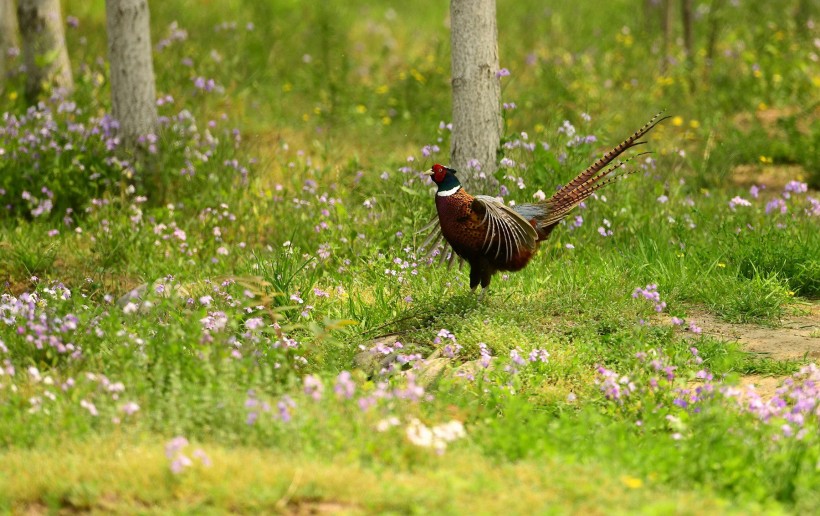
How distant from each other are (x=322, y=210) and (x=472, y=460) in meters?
3.74

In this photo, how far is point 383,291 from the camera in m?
6.44

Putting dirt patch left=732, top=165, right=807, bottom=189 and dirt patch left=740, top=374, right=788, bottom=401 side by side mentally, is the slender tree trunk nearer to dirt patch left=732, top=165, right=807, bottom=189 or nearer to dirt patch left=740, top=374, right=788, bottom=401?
dirt patch left=732, top=165, right=807, bottom=189

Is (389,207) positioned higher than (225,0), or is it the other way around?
(225,0)

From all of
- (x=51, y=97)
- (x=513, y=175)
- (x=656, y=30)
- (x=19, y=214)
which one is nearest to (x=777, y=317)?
(x=513, y=175)

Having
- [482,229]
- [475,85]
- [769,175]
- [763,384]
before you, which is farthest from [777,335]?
[769,175]

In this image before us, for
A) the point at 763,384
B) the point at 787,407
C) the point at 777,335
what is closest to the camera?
the point at 787,407

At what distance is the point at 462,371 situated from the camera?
17.3ft

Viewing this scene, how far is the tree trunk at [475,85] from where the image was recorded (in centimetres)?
688

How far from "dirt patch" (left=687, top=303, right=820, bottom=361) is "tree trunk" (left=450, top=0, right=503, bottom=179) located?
1.88 m

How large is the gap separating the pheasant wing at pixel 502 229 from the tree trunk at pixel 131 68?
3648mm

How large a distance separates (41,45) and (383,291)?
487cm

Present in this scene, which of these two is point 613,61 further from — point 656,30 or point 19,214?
point 19,214

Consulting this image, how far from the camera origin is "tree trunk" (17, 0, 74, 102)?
30.6ft

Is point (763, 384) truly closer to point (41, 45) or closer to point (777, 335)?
point (777, 335)
